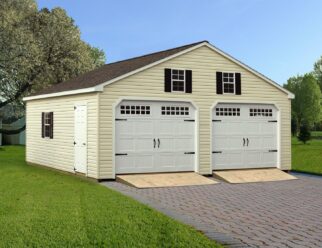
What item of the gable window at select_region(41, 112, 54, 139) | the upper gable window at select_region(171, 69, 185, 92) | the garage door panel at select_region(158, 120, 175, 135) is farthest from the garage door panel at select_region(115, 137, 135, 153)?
the gable window at select_region(41, 112, 54, 139)

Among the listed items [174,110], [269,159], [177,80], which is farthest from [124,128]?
[269,159]

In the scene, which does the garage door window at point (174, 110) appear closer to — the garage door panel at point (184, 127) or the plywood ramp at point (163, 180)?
the garage door panel at point (184, 127)

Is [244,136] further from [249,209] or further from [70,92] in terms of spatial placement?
[249,209]

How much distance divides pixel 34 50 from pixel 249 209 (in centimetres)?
2724

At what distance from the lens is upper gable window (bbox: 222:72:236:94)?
63.5 feet

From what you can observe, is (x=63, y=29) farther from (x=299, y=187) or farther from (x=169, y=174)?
(x=299, y=187)

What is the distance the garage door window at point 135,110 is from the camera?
Result: 1758 centimetres

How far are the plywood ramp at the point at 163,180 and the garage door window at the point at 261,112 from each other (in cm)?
371

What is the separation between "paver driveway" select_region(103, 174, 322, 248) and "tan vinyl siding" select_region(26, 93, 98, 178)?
1776mm

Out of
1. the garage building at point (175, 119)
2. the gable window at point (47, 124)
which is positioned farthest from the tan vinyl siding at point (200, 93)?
the gable window at point (47, 124)

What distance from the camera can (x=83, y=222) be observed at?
9922mm

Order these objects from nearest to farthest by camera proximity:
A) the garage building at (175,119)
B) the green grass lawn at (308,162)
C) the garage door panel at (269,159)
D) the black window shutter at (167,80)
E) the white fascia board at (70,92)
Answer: the white fascia board at (70,92) → the garage building at (175,119) → the black window shutter at (167,80) → the garage door panel at (269,159) → the green grass lawn at (308,162)

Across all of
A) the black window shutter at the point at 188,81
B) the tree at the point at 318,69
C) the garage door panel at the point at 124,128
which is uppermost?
the tree at the point at 318,69

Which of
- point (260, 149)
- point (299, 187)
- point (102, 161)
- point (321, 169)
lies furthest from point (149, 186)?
point (321, 169)
